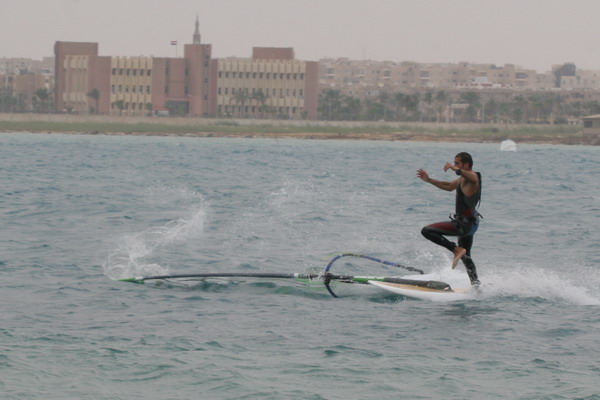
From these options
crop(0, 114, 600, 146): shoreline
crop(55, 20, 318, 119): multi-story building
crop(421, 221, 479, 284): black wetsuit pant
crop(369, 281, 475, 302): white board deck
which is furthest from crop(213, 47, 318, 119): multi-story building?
crop(421, 221, 479, 284): black wetsuit pant

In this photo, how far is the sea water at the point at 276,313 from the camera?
39.1 feet

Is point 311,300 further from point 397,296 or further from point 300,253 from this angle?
point 300,253

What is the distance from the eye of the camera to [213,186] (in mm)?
44281

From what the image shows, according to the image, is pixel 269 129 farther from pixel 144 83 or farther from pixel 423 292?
pixel 423 292

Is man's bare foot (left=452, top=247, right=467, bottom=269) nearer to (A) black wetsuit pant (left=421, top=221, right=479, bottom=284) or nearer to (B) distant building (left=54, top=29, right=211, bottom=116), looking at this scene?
(A) black wetsuit pant (left=421, top=221, right=479, bottom=284)

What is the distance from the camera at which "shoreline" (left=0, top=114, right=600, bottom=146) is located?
171875mm

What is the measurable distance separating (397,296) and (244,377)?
520 centimetres

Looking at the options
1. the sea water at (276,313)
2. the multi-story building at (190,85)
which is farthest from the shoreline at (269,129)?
the sea water at (276,313)

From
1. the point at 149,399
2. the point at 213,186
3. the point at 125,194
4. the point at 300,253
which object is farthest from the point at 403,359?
the point at 213,186

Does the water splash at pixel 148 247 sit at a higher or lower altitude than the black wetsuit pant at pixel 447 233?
lower

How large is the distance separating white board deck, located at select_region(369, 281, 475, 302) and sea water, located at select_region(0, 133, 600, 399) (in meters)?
0.19

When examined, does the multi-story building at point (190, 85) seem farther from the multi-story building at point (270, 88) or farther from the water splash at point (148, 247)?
the water splash at point (148, 247)

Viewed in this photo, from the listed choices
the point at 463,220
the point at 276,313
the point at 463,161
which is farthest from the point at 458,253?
the point at 276,313

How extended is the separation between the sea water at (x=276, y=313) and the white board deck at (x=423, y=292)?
0.19 m
